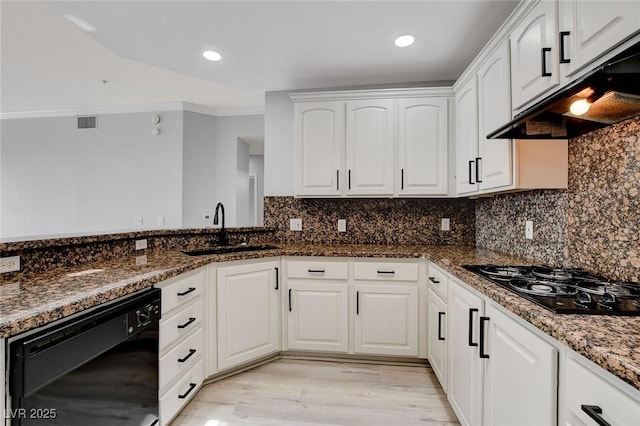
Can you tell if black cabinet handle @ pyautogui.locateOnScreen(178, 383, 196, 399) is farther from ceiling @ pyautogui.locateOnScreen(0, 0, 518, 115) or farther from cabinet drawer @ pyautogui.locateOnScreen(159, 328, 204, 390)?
ceiling @ pyautogui.locateOnScreen(0, 0, 518, 115)

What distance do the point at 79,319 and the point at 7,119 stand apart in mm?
5677

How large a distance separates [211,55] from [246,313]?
197 centimetres

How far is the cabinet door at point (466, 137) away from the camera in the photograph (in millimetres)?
2152

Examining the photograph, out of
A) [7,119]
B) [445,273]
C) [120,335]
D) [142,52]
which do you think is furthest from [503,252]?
[7,119]

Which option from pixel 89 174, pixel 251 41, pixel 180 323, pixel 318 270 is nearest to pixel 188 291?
pixel 180 323

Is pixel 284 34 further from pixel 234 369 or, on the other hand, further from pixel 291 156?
pixel 234 369

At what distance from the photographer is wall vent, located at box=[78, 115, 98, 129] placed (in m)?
4.55

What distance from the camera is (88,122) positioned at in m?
4.57

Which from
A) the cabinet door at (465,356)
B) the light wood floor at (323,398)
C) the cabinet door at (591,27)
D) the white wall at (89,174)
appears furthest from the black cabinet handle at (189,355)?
the white wall at (89,174)

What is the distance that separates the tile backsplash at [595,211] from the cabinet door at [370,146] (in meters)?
1.01

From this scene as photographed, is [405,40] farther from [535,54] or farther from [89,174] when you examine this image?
[89,174]

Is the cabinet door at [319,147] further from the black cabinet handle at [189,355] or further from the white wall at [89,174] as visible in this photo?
the white wall at [89,174]

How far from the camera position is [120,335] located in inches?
50.3

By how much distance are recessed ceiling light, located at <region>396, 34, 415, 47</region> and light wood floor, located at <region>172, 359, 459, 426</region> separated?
92.8 inches
